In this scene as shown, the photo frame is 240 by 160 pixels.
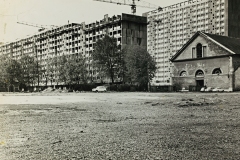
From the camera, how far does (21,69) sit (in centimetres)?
8294

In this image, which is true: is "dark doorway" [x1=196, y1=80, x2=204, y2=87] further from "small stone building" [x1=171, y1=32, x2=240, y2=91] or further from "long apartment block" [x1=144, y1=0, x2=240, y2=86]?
"long apartment block" [x1=144, y1=0, x2=240, y2=86]

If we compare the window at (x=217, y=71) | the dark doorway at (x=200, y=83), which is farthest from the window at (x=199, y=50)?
the dark doorway at (x=200, y=83)

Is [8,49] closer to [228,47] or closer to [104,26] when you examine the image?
[104,26]

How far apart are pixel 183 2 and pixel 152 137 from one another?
10239cm

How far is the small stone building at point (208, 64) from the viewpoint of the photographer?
43.7m

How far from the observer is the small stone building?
43656mm

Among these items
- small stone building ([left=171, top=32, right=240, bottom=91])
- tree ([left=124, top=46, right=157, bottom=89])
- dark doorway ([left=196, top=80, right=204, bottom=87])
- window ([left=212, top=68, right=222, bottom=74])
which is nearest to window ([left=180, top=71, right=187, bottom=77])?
small stone building ([left=171, top=32, right=240, bottom=91])

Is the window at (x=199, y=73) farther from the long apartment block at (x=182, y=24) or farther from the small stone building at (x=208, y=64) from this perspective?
the long apartment block at (x=182, y=24)

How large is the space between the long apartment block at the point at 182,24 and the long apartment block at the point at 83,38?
15.7 metres

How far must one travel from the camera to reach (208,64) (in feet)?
153

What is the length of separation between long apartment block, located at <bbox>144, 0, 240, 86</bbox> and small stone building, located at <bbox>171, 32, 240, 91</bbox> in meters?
40.2

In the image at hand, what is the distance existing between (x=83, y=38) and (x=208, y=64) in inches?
2476

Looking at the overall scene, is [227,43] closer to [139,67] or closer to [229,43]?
[229,43]

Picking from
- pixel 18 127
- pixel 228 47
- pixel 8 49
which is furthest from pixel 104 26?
pixel 18 127
